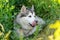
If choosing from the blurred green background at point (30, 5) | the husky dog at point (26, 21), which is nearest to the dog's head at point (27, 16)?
the husky dog at point (26, 21)

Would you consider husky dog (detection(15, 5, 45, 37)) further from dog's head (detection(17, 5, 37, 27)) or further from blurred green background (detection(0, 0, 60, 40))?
blurred green background (detection(0, 0, 60, 40))

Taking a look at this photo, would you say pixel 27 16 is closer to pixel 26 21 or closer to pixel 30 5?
pixel 26 21

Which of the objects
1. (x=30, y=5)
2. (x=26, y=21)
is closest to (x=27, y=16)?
(x=26, y=21)

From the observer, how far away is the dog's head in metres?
4.65

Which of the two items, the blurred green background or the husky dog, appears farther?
the husky dog

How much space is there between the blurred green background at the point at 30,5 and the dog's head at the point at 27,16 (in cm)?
13

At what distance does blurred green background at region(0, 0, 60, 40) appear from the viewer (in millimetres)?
4500

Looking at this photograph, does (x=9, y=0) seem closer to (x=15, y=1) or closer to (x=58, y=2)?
(x=15, y=1)

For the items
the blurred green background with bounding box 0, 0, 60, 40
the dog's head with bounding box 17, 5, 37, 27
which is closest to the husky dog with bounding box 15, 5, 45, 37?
the dog's head with bounding box 17, 5, 37, 27

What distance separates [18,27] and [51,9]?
73 cm

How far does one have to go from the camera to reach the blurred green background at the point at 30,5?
450cm

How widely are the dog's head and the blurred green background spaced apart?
0.13 metres

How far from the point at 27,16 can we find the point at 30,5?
0.47m

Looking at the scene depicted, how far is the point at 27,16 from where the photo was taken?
4.73 metres
